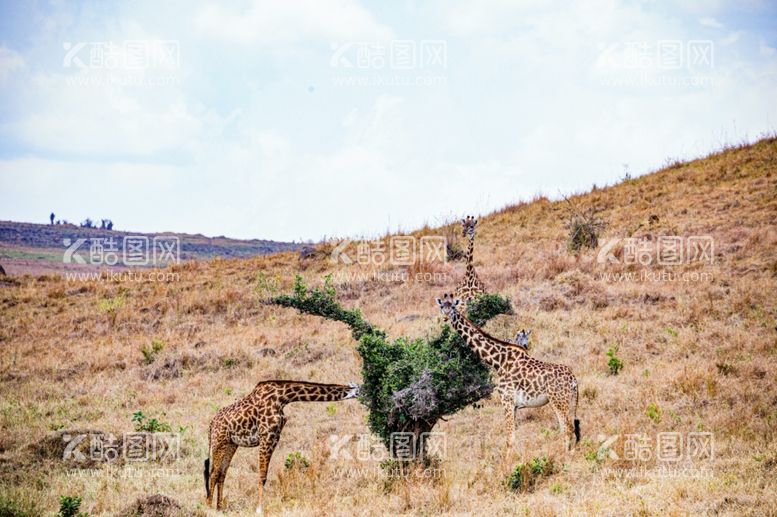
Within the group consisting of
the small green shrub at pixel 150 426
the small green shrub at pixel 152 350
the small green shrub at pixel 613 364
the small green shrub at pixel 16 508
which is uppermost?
the small green shrub at pixel 613 364

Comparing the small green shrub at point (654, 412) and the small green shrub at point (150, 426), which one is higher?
the small green shrub at point (654, 412)

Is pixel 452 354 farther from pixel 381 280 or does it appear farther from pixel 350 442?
pixel 381 280

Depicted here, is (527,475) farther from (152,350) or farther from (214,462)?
(152,350)

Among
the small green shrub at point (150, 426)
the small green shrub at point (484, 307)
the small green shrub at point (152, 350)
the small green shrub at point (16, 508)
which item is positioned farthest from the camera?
the small green shrub at point (152, 350)

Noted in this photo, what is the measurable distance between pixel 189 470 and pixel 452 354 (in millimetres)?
4929

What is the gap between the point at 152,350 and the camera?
20016 millimetres

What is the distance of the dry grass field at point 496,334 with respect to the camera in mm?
9906

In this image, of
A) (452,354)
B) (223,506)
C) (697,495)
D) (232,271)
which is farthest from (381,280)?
(697,495)

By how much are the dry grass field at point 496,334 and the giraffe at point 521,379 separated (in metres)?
0.56

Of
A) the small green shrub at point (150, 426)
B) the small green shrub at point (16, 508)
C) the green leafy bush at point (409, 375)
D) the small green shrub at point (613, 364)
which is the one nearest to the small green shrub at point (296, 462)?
the green leafy bush at point (409, 375)

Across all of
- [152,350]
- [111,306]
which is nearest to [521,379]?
[152,350]

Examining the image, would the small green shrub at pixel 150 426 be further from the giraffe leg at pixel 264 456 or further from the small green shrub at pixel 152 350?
the small green shrub at pixel 152 350

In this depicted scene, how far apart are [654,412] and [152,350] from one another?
13.8 metres

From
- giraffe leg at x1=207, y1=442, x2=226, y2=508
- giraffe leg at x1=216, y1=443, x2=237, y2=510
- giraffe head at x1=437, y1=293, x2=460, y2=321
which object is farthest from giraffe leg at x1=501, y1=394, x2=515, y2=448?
giraffe leg at x1=207, y1=442, x2=226, y2=508
